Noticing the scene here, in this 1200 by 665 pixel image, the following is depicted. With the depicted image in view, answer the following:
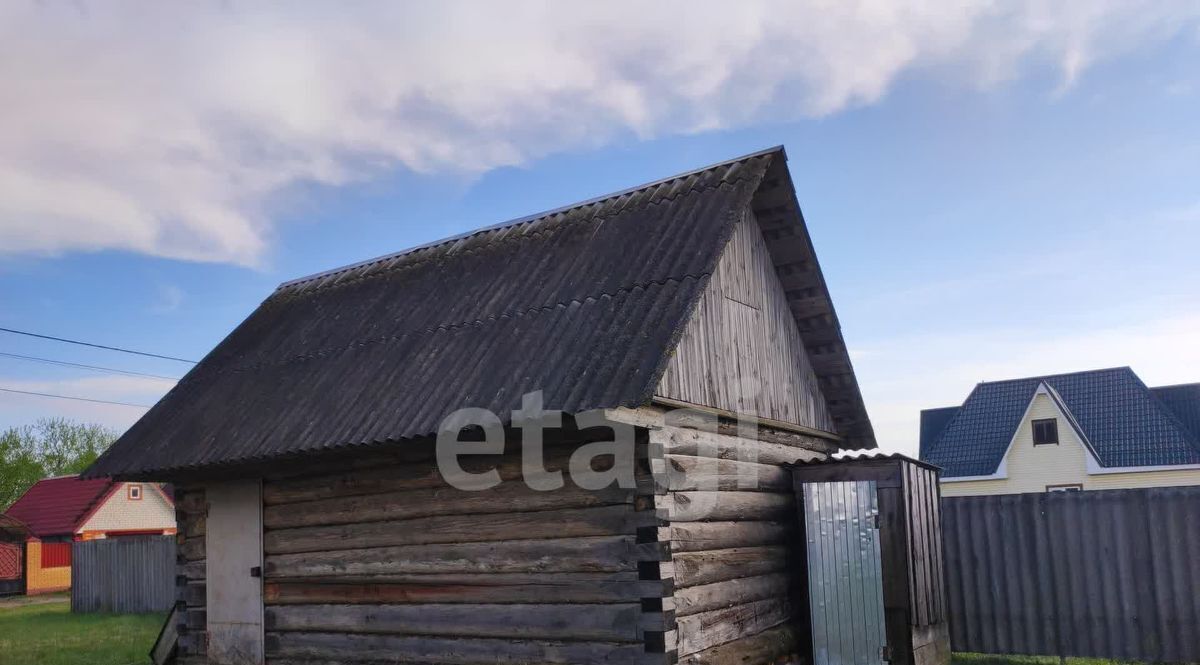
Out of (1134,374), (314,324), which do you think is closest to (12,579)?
(314,324)

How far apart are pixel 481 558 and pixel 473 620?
0.61 m

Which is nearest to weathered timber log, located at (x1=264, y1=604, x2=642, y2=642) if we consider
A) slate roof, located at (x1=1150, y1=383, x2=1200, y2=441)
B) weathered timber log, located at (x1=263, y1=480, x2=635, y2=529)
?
weathered timber log, located at (x1=263, y1=480, x2=635, y2=529)

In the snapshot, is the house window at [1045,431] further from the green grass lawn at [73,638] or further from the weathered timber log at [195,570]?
the weathered timber log at [195,570]

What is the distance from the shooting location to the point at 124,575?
2606 cm

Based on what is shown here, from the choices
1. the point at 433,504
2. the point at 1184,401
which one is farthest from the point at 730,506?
the point at 1184,401

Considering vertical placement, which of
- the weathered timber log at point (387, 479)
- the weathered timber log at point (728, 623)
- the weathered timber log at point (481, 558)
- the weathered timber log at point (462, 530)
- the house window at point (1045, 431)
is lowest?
the weathered timber log at point (728, 623)

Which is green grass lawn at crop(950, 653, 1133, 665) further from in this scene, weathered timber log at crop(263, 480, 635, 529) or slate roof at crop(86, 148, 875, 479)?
weathered timber log at crop(263, 480, 635, 529)

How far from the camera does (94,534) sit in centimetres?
4159

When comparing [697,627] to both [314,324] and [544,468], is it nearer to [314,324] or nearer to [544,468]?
[544,468]

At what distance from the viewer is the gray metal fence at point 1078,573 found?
449 inches

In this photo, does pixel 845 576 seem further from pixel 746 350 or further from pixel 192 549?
pixel 192 549

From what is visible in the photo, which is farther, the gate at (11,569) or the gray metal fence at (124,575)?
the gate at (11,569)

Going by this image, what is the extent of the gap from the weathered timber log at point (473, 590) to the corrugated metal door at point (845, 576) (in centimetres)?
298

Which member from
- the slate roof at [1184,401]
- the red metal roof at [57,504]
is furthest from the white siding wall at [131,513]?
the slate roof at [1184,401]
